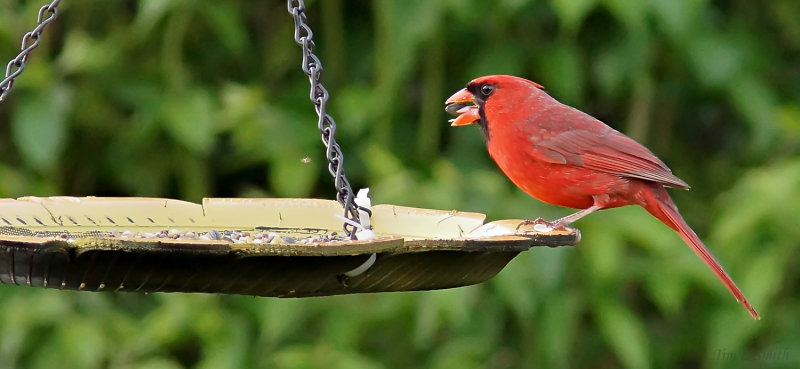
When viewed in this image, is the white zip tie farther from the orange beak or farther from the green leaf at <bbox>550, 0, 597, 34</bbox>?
the green leaf at <bbox>550, 0, 597, 34</bbox>

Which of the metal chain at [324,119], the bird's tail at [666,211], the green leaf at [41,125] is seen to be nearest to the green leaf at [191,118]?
the green leaf at [41,125]

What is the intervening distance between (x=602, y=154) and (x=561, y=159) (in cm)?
19

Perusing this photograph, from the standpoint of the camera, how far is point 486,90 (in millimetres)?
3484

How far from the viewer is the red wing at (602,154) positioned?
3.40 metres

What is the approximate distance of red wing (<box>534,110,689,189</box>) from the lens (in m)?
3.40

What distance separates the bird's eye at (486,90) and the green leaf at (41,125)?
1.68 metres

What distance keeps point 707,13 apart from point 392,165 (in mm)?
1481

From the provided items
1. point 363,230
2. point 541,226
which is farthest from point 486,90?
point 363,230

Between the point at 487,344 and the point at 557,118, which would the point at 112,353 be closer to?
the point at 487,344

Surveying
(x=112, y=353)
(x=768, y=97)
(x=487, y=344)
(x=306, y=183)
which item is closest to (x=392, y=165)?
(x=306, y=183)

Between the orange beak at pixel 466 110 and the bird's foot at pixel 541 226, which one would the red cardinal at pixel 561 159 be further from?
the bird's foot at pixel 541 226

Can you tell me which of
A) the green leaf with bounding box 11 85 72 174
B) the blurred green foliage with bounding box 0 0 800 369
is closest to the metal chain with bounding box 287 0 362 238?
the blurred green foliage with bounding box 0 0 800 369

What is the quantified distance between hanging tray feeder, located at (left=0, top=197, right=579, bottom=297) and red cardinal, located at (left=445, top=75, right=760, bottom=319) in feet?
2.02

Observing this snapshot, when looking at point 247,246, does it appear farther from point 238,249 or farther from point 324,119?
point 324,119
